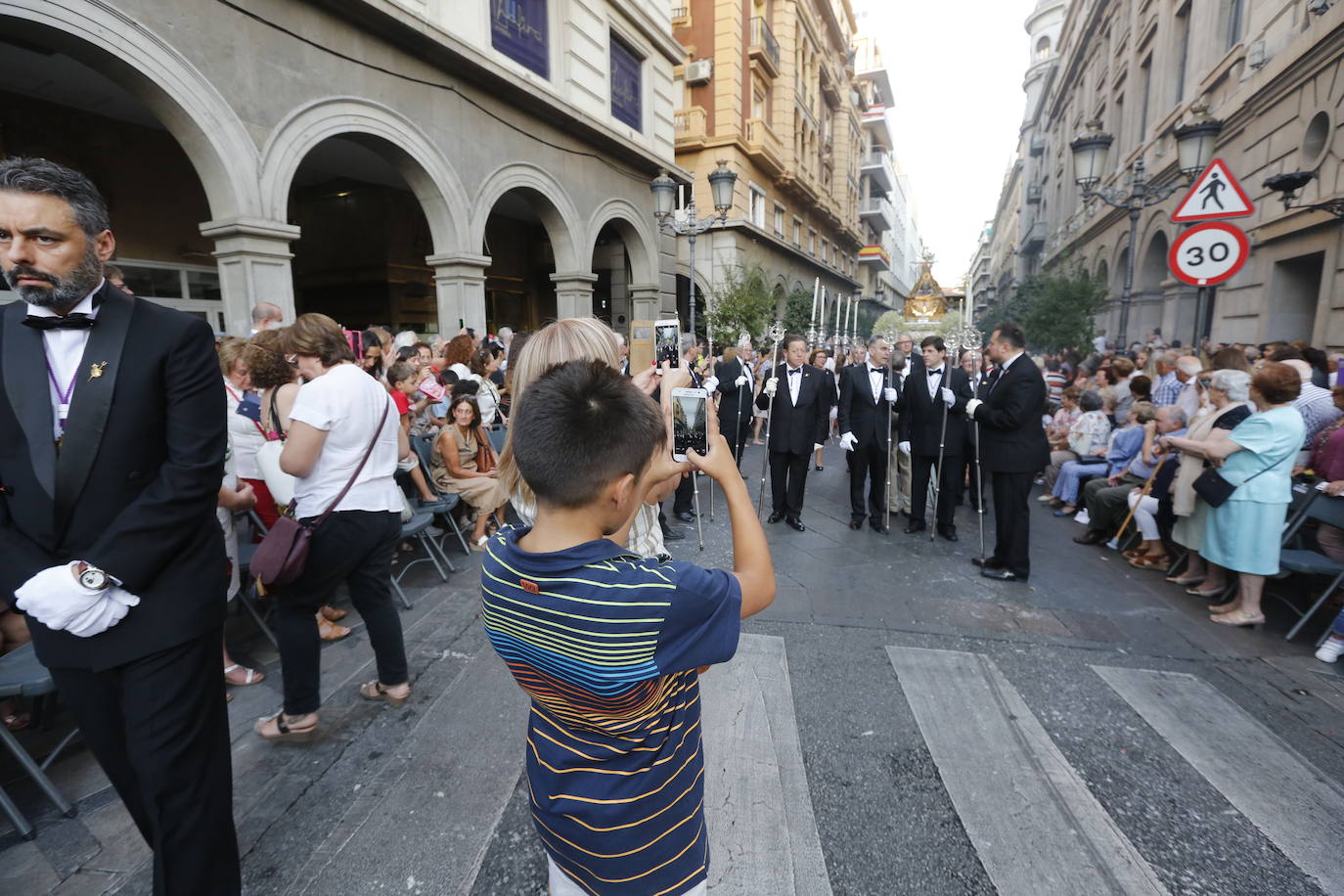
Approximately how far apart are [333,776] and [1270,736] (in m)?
4.40

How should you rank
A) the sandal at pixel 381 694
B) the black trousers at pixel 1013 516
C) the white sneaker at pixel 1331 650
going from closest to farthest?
the sandal at pixel 381 694, the white sneaker at pixel 1331 650, the black trousers at pixel 1013 516

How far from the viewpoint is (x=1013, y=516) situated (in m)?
5.10

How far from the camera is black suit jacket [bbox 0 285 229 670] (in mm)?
1637

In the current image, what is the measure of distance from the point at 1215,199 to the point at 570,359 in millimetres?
6163

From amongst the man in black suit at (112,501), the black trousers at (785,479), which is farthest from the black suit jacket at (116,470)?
the black trousers at (785,479)

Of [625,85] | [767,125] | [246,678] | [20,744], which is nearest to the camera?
[20,744]

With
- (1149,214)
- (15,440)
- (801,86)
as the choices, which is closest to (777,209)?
(801,86)

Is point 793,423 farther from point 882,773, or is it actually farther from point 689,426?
point 689,426

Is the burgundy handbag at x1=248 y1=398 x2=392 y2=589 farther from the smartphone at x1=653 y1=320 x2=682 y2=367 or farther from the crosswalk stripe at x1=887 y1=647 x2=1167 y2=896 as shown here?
the crosswalk stripe at x1=887 y1=647 x2=1167 y2=896

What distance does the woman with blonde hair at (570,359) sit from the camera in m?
1.77

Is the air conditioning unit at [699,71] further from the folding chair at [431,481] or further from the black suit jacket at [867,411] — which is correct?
the folding chair at [431,481]

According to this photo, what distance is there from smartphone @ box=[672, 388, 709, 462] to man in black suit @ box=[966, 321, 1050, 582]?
419cm

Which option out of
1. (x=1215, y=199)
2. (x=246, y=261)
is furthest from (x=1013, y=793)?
(x=246, y=261)

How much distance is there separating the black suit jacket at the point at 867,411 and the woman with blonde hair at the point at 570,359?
5005 millimetres
